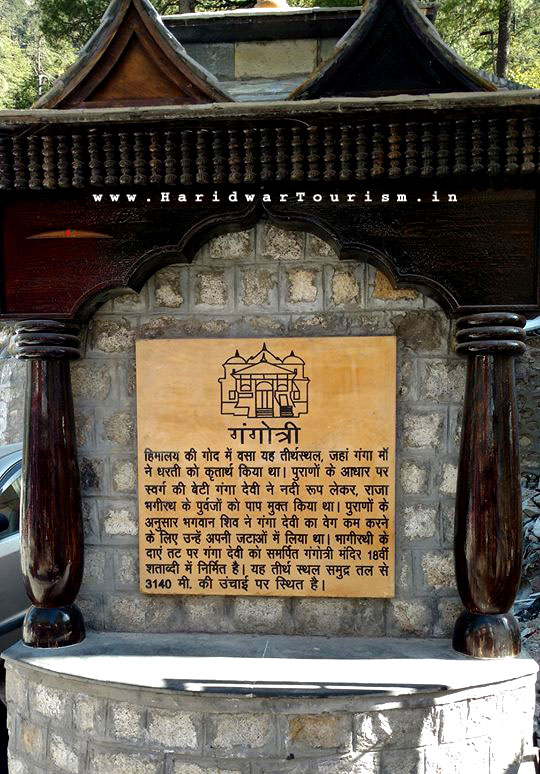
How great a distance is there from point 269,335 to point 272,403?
371mm

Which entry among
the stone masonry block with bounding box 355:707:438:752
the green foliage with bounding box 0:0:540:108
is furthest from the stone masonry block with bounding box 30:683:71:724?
the green foliage with bounding box 0:0:540:108

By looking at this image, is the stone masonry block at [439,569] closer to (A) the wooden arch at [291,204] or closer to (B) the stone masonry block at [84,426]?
(A) the wooden arch at [291,204]

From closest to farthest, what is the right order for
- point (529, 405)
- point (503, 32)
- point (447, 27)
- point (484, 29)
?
point (529, 405) < point (447, 27) < point (503, 32) < point (484, 29)

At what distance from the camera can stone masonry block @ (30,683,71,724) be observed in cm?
362

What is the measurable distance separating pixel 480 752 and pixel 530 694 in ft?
1.25

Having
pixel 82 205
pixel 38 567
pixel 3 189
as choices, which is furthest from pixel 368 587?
pixel 3 189

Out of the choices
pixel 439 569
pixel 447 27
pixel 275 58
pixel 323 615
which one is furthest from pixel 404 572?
pixel 447 27

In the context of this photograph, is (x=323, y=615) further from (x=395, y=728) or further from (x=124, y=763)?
(x=124, y=763)

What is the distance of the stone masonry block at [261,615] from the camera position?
3922 mm

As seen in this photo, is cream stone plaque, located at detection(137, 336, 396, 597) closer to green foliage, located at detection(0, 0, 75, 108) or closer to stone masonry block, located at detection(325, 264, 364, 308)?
stone masonry block, located at detection(325, 264, 364, 308)

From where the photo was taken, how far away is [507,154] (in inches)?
130

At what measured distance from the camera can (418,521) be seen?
12.7ft

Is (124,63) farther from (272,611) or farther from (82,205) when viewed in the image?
(272,611)

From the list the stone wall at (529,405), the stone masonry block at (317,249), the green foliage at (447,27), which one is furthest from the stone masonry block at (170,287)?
the stone wall at (529,405)
